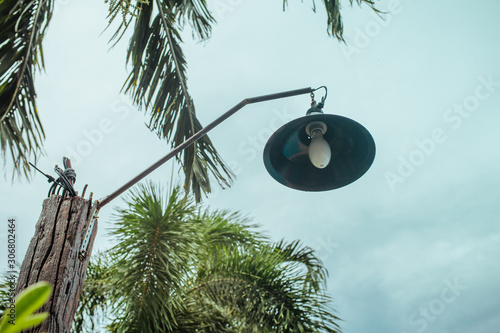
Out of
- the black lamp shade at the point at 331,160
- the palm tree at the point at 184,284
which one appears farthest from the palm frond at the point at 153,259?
the black lamp shade at the point at 331,160

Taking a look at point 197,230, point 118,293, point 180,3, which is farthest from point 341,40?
point 118,293

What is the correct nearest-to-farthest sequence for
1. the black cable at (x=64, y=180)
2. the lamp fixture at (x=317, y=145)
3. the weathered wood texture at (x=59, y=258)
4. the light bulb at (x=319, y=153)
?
the weathered wood texture at (x=59, y=258)
the black cable at (x=64, y=180)
the light bulb at (x=319, y=153)
the lamp fixture at (x=317, y=145)

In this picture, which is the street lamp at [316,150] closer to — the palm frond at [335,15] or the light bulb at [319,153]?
the light bulb at [319,153]

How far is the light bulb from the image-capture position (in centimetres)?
235

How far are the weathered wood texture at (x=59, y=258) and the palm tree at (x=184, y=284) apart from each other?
7.51 ft

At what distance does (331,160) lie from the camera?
8.34ft

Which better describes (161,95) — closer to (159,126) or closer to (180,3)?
(159,126)

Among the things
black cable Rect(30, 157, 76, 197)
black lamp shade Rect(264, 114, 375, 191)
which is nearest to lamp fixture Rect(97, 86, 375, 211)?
black lamp shade Rect(264, 114, 375, 191)

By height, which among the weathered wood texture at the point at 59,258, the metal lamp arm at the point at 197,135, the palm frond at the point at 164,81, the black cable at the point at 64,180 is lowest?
the weathered wood texture at the point at 59,258

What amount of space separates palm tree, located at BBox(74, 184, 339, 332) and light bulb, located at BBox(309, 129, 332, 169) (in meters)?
2.12

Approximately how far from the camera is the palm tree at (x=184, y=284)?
3.79 m

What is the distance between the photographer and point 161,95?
166 inches

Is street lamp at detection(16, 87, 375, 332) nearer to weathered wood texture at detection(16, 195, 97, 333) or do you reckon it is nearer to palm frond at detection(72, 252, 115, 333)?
weathered wood texture at detection(16, 195, 97, 333)

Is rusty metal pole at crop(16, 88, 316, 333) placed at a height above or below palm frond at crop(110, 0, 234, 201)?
below
